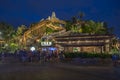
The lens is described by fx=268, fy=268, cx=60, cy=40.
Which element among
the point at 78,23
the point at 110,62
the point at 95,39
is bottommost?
the point at 110,62

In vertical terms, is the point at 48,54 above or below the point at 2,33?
below

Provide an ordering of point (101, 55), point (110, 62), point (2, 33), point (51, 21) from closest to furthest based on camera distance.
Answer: point (110, 62)
point (101, 55)
point (51, 21)
point (2, 33)

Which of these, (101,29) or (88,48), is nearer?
(88,48)

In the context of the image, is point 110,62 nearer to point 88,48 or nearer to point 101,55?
point 101,55

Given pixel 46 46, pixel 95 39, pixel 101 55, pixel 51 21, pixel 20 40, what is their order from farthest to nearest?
pixel 20 40 → pixel 51 21 → pixel 46 46 → pixel 95 39 → pixel 101 55

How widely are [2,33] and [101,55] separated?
5110 centimetres

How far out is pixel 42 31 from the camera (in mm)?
65875

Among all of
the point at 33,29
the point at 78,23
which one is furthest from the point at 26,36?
the point at 78,23

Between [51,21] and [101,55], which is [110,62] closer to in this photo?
[101,55]

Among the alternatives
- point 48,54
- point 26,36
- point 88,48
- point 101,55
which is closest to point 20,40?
point 26,36

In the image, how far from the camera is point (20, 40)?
6931 cm

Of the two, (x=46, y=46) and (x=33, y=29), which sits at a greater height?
(x=33, y=29)

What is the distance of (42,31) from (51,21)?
3593 millimetres

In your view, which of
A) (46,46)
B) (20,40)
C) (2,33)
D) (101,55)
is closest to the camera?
(101,55)
